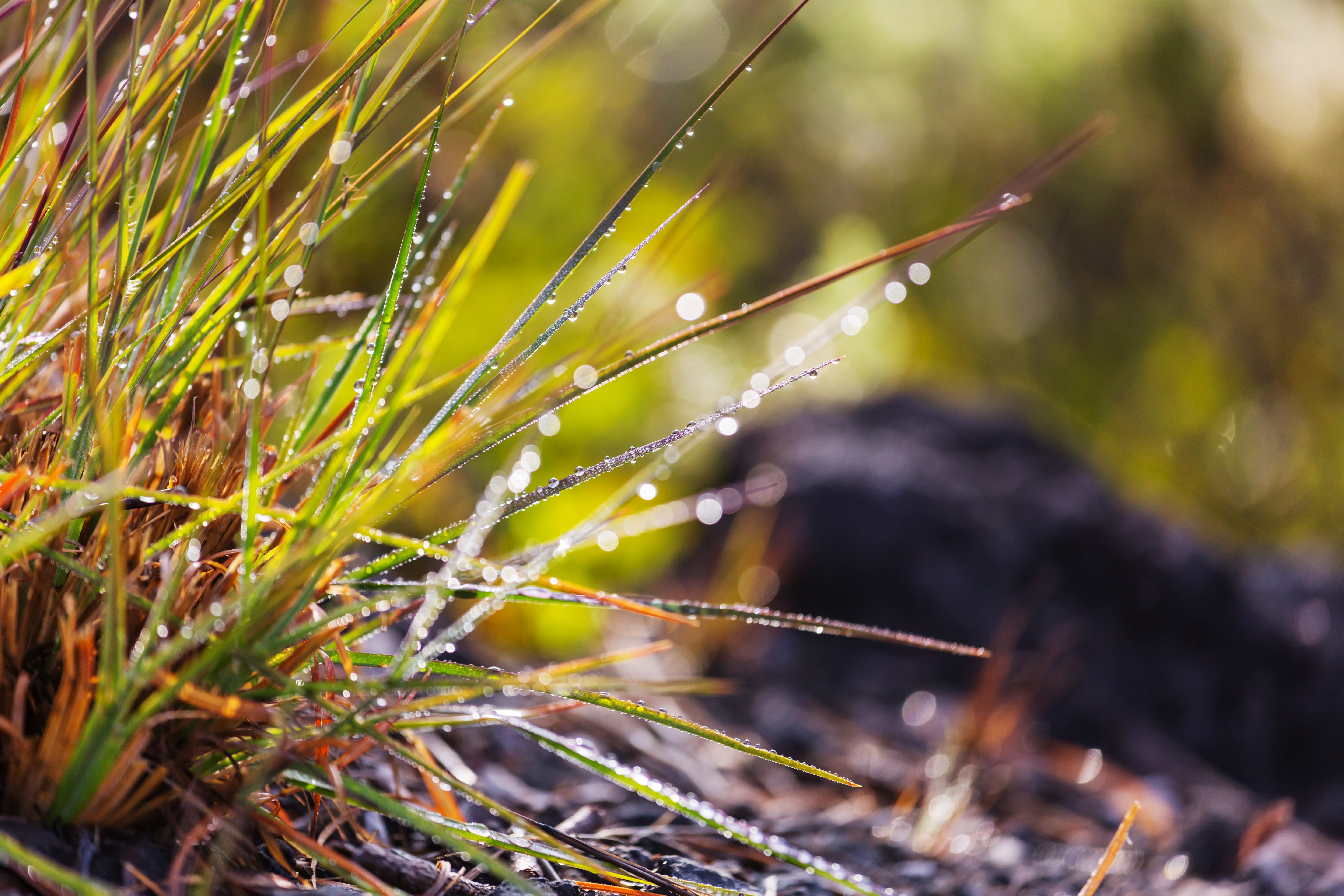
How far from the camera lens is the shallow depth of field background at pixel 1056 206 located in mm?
4695

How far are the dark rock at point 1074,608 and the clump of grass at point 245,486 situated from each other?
4.56 feet

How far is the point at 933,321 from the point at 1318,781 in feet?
17.8

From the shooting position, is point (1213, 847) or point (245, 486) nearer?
point (245, 486)

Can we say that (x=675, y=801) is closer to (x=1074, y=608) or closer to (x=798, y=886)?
(x=798, y=886)

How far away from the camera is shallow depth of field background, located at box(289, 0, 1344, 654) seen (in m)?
4.70

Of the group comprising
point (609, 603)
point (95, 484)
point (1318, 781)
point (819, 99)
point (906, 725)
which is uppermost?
point (819, 99)

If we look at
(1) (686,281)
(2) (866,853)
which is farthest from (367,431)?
(1) (686,281)

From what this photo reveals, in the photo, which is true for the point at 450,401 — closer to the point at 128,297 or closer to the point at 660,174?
the point at 128,297

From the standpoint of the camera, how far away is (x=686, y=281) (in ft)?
12.9

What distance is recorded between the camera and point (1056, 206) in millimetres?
7703

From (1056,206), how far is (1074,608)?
6.42 m

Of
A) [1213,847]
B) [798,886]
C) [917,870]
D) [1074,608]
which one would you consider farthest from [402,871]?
[1074,608]

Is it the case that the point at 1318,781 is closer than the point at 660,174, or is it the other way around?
the point at 1318,781

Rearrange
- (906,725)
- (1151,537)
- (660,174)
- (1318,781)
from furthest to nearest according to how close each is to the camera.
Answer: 1. (660,174)
2. (1151,537)
3. (1318,781)
4. (906,725)
